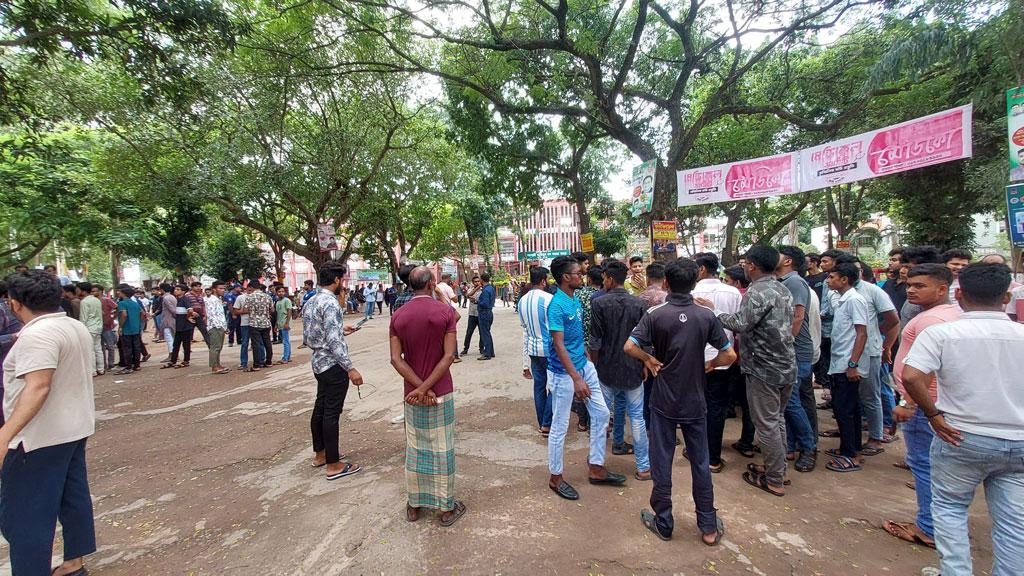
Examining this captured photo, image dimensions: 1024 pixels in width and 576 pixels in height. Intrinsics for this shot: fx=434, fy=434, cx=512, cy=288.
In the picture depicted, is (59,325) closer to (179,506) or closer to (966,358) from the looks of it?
(179,506)

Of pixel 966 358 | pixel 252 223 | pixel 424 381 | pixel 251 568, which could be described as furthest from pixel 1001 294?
A: pixel 252 223

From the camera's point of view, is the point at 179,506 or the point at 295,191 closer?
the point at 179,506

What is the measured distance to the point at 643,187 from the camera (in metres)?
8.40

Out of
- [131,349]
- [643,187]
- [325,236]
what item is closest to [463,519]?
[643,187]

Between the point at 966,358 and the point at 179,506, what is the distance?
547cm

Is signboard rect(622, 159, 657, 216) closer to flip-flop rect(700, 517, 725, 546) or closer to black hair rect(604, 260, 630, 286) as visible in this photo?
black hair rect(604, 260, 630, 286)

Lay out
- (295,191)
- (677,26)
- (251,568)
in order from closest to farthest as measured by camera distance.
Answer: (251,568) < (677,26) < (295,191)

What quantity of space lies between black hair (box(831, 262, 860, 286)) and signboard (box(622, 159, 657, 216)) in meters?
4.47

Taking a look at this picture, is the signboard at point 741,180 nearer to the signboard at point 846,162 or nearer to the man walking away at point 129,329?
the signboard at point 846,162

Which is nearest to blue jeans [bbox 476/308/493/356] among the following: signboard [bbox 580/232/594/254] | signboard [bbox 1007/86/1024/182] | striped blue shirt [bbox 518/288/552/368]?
signboard [bbox 580/232/594/254]

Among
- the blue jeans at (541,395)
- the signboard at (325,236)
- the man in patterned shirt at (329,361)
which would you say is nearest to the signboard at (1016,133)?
the blue jeans at (541,395)

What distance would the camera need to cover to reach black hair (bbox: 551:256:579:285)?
12.0 feet

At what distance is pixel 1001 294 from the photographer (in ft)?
6.81

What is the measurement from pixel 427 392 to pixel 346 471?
167 centimetres
